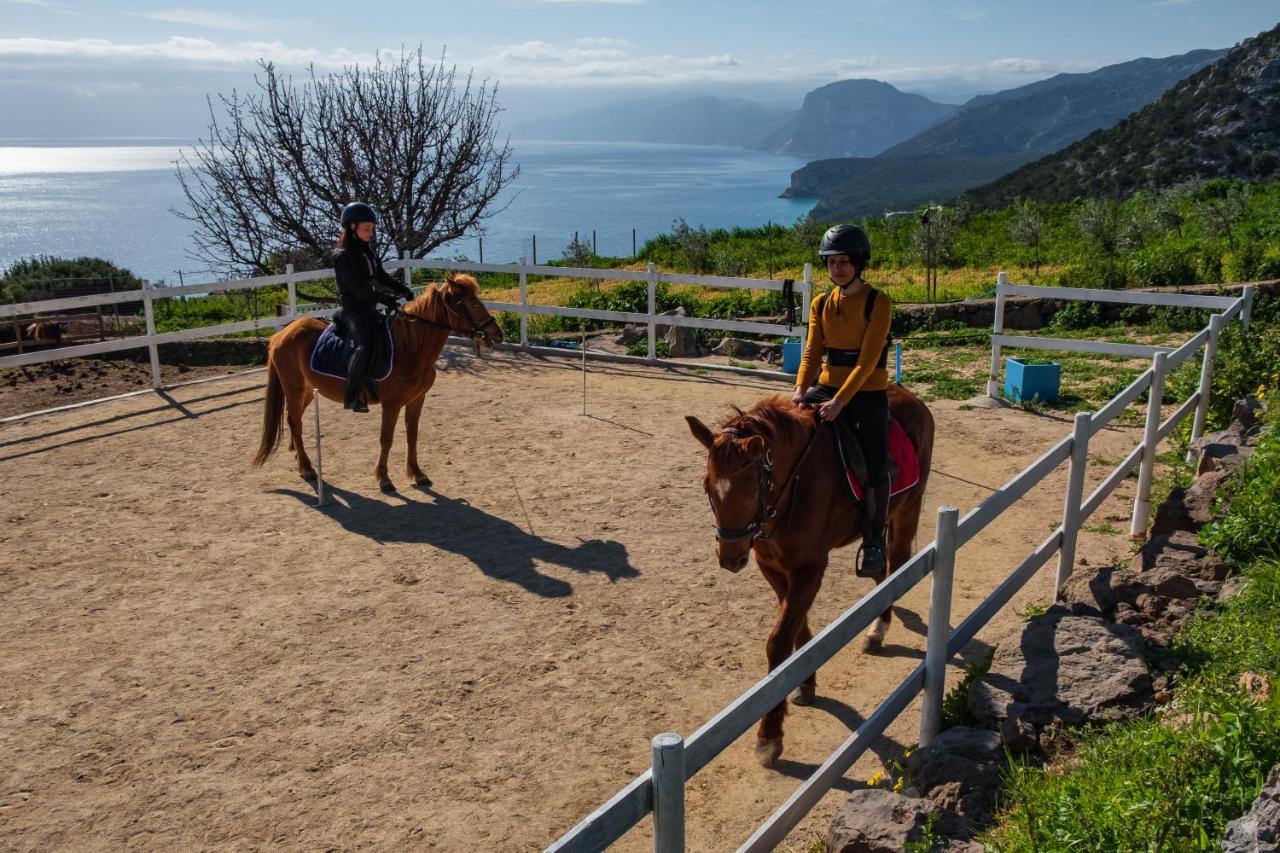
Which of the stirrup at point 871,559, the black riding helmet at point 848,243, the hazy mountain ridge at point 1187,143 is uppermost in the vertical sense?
the hazy mountain ridge at point 1187,143

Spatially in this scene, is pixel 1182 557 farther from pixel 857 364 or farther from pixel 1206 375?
pixel 1206 375

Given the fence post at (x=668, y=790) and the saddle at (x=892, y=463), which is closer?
the fence post at (x=668, y=790)

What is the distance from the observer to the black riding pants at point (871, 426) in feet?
17.3

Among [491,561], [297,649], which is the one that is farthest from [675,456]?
[297,649]

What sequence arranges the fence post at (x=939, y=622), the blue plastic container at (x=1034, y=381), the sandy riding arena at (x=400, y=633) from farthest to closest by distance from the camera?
the blue plastic container at (x=1034, y=381), the sandy riding arena at (x=400, y=633), the fence post at (x=939, y=622)

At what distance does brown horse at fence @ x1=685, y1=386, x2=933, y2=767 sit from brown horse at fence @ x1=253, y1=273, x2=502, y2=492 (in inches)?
200

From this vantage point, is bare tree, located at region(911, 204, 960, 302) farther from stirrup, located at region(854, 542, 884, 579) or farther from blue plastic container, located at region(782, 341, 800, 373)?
stirrup, located at region(854, 542, 884, 579)

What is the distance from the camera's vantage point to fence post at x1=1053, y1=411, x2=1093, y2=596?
5.70 metres

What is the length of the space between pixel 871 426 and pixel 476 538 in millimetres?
4017

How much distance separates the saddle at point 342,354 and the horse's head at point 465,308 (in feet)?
2.14

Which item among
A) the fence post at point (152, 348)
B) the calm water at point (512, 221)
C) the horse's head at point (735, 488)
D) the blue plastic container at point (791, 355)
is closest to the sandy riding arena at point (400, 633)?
the horse's head at point (735, 488)

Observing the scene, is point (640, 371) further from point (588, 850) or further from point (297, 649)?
point (588, 850)

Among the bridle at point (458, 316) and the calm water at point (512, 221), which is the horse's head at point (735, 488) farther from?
the calm water at point (512, 221)

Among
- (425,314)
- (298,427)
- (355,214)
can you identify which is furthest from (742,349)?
(355,214)
